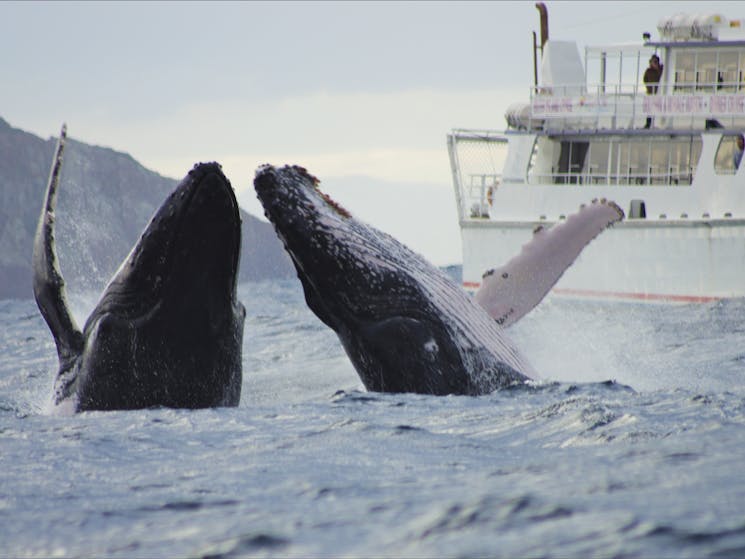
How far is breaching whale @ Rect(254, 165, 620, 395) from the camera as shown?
555cm

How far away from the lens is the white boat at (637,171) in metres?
29.6

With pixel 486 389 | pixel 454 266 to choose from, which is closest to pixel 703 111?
pixel 486 389

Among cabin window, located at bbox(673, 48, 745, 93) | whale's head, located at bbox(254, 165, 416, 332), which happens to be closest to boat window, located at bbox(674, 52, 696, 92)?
cabin window, located at bbox(673, 48, 745, 93)

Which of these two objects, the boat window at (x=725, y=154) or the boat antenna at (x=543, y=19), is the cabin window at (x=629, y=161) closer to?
the boat window at (x=725, y=154)

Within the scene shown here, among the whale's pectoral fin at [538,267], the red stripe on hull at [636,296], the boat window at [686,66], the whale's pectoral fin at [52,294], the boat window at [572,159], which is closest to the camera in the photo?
the whale's pectoral fin at [52,294]

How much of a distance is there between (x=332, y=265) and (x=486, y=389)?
95 cm

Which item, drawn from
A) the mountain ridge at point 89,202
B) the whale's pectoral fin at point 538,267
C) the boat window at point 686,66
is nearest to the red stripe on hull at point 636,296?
the boat window at point 686,66

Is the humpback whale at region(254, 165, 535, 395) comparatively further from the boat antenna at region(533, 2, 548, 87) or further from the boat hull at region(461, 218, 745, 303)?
the boat antenna at region(533, 2, 548, 87)

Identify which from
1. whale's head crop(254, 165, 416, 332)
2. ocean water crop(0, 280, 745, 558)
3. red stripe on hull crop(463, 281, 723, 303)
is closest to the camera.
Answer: ocean water crop(0, 280, 745, 558)

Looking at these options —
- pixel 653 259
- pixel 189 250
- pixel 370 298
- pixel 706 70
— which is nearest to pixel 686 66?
pixel 706 70

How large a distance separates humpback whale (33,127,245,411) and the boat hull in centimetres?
2475

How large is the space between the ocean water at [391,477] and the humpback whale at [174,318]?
0.38 feet

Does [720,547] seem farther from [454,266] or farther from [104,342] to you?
[454,266]

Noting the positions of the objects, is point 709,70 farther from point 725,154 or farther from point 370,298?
point 370,298
